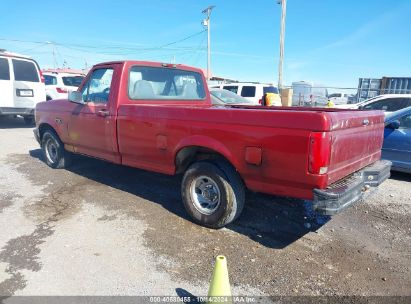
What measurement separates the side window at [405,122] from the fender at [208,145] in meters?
4.24

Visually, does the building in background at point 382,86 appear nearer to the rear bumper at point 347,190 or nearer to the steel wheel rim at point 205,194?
the rear bumper at point 347,190

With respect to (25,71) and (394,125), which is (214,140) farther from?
(25,71)

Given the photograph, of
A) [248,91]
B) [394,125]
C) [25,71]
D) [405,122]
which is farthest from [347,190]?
[248,91]

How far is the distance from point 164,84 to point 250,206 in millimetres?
2344

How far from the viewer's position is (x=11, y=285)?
9.40 ft

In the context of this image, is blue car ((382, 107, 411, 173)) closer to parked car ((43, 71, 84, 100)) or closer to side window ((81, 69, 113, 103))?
side window ((81, 69, 113, 103))

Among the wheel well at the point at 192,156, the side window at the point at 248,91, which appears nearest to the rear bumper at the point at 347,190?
the wheel well at the point at 192,156

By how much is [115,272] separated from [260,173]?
170cm

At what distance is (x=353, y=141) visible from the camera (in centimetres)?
346

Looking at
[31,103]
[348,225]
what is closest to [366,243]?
[348,225]

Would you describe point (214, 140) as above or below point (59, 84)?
below

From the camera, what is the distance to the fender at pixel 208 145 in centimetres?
354

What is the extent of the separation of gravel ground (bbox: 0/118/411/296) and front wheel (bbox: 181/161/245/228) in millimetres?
192

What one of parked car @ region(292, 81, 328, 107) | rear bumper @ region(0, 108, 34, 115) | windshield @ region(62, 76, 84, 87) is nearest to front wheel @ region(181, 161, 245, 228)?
rear bumper @ region(0, 108, 34, 115)
